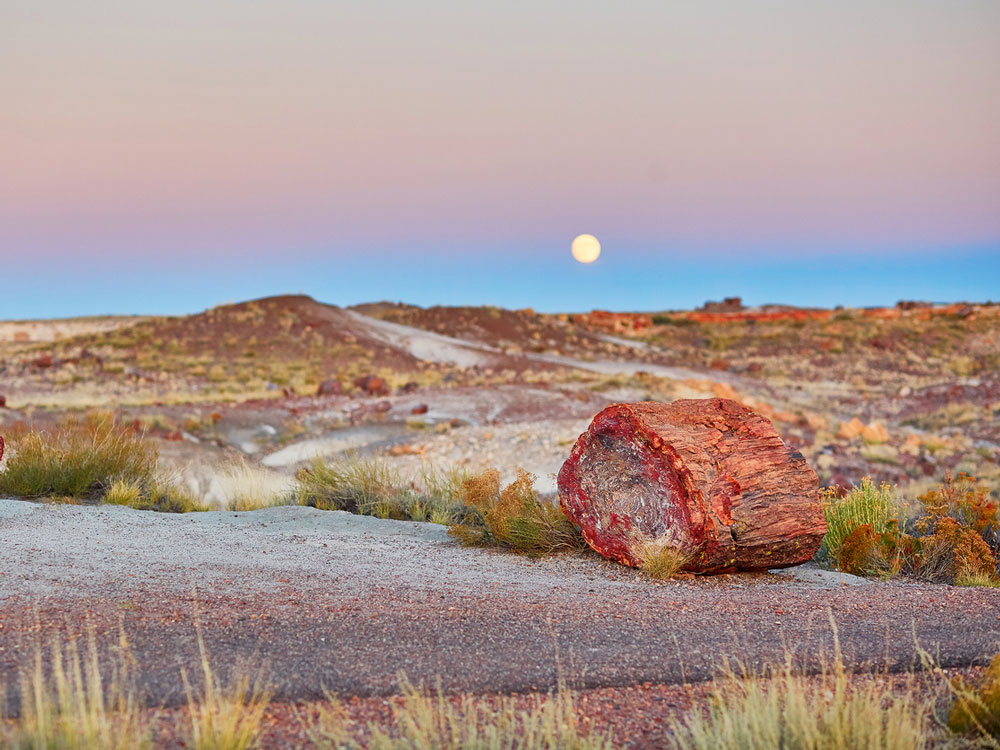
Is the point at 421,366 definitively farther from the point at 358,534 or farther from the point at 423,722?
the point at 423,722

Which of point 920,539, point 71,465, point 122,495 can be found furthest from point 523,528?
point 71,465

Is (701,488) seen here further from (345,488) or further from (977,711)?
(345,488)

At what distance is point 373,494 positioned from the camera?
10.4 meters

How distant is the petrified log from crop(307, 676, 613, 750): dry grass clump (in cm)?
298

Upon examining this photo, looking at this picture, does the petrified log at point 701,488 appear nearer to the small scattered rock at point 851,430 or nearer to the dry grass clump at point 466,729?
the dry grass clump at point 466,729

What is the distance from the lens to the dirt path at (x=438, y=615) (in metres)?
4.23

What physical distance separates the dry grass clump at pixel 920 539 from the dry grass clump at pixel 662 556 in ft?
6.49

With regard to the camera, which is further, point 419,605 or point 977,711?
point 419,605

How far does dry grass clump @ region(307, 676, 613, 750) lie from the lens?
3.32 meters

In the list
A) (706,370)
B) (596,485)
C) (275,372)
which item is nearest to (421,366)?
(275,372)

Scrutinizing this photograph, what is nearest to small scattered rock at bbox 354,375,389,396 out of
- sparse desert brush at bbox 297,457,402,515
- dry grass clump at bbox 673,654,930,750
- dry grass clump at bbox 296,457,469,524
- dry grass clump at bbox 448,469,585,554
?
dry grass clump at bbox 296,457,469,524

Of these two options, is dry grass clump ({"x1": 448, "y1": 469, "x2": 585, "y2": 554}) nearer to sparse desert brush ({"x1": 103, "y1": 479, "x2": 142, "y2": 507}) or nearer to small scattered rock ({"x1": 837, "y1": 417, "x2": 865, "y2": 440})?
sparse desert brush ({"x1": 103, "y1": 479, "x2": 142, "y2": 507})

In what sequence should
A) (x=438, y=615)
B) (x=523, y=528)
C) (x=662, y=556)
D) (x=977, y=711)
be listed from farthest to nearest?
(x=523, y=528)
(x=662, y=556)
(x=438, y=615)
(x=977, y=711)

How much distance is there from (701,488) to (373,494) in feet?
16.3
